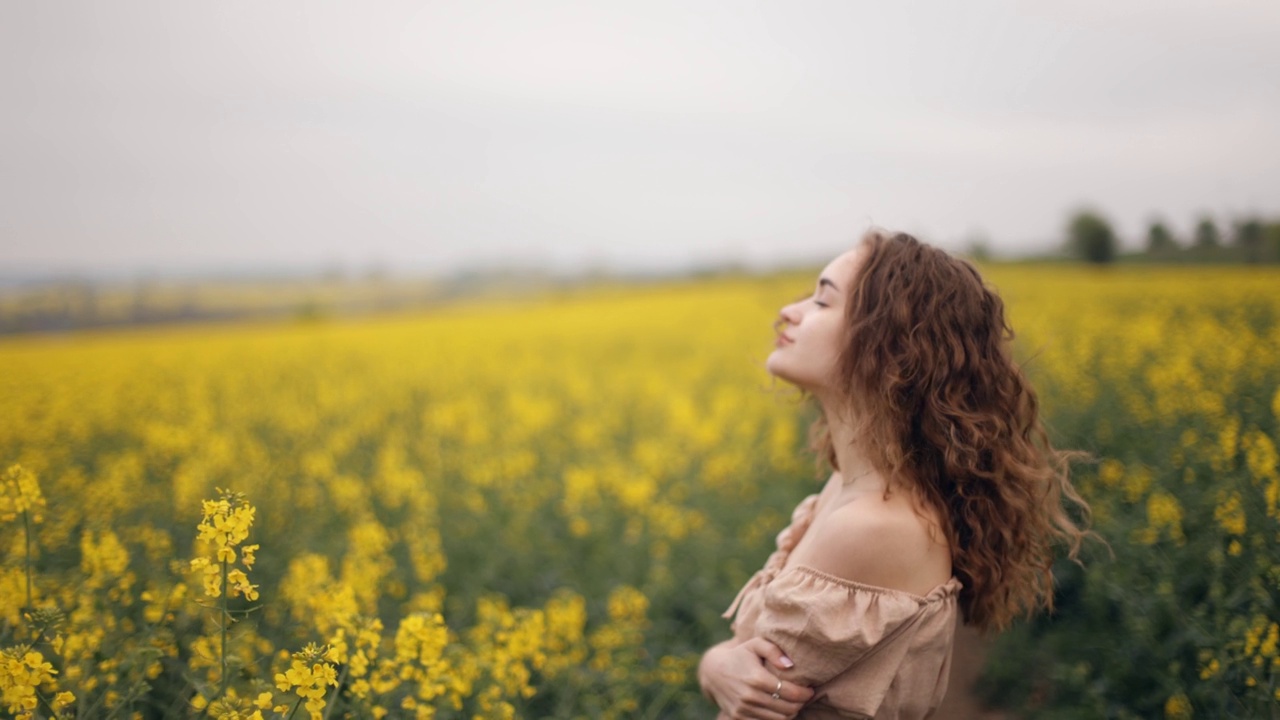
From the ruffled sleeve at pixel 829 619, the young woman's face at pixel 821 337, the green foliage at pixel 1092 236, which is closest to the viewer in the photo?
the ruffled sleeve at pixel 829 619

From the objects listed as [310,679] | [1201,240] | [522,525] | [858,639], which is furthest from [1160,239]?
[310,679]

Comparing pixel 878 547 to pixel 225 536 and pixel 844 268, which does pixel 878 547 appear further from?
pixel 225 536

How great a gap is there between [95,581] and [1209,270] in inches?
302

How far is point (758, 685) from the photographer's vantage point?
1685mm

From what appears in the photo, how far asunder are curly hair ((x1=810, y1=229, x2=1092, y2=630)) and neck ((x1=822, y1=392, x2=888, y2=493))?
0.03 m

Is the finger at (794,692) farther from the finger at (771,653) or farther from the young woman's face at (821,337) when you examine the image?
the young woman's face at (821,337)

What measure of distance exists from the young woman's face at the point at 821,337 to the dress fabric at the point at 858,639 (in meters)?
0.44

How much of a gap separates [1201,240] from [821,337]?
5.00 meters

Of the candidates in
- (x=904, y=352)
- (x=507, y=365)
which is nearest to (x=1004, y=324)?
(x=904, y=352)

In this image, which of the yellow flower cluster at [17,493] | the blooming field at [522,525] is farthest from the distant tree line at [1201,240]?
the yellow flower cluster at [17,493]

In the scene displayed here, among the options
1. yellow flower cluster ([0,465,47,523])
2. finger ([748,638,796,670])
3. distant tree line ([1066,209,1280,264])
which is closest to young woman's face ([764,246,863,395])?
finger ([748,638,796,670])

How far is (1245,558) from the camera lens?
257 centimetres

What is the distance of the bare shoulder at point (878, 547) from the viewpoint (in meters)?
1.65

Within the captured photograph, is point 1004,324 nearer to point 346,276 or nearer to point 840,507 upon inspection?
point 840,507
